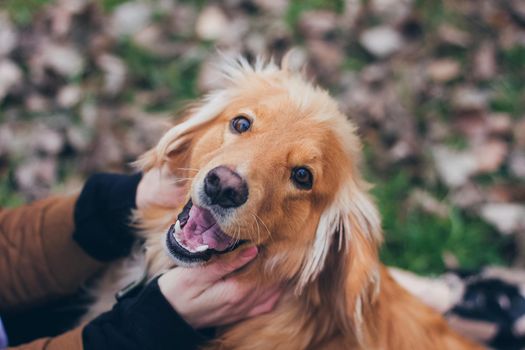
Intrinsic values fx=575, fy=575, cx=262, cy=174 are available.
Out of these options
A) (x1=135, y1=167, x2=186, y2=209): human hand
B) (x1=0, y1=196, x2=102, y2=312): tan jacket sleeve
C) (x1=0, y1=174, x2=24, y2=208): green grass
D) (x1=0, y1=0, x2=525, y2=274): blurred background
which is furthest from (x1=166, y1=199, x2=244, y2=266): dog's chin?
(x1=0, y1=174, x2=24, y2=208): green grass

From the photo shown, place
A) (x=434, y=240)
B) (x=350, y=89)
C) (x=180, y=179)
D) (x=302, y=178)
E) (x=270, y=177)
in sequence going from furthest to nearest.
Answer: (x=350, y=89)
(x=434, y=240)
(x=180, y=179)
(x=302, y=178)
(x=270, y=177)

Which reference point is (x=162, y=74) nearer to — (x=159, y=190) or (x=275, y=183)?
(x=159, y=190)

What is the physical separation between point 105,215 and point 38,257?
0.34 meters

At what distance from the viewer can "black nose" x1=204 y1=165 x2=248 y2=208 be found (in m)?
2.01

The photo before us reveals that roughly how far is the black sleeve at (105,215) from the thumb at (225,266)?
56 cm

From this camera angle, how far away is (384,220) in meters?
3.74

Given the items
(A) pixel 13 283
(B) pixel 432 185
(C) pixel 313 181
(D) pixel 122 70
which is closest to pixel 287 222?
(C) pixel 313 181

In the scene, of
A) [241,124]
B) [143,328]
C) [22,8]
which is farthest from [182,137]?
[22,8]

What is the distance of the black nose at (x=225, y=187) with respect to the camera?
201cm

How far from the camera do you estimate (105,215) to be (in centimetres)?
264

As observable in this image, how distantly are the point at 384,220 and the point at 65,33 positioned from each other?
105 inches

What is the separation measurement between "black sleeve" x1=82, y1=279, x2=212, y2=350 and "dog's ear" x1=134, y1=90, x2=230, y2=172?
564mm

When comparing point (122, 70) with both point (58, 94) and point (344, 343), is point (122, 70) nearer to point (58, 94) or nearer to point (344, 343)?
point (58, 94)

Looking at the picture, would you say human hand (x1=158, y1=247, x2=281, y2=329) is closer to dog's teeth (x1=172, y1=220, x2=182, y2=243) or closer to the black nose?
dog's teeth (x1=172, y1=220, x2=182, y2=243)
